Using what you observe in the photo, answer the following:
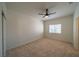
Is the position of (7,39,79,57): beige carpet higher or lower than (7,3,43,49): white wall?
lower

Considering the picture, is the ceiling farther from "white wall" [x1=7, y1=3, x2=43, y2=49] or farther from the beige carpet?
the beige carpet

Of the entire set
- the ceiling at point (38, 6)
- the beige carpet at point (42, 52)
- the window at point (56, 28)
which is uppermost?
the ceiling at point (38, 6)

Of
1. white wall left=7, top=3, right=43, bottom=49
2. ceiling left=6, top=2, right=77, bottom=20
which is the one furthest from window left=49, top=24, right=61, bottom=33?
white wall left=7, top=3, right=43, bottom=49

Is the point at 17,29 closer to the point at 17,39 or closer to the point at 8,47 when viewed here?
the point at 17,39

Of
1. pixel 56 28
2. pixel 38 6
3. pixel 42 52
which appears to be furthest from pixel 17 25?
pixel 56 28

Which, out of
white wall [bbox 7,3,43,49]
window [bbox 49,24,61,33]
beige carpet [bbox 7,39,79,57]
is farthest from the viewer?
window [bbox 49,24,61,33]

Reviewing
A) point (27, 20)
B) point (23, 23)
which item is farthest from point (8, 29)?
point (27, 20)

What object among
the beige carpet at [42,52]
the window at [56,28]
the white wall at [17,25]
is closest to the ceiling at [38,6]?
the white wall at [17,25]

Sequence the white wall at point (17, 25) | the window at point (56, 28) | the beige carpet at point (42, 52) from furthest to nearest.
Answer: the window at point (56, 28), the white wall at point (17, 25), the beige carpet at point (42, 52)

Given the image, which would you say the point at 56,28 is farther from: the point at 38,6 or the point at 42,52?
the point at 42,52

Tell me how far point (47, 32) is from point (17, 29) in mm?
4059

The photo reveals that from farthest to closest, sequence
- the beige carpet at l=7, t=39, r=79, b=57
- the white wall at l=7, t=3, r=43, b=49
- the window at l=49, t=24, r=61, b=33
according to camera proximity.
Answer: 1. the window at l=49, t=24, r=61, b=33
2. the white wall at l=7, t=3, r=43, b=49
3. the beige carpet at l=7, t=39, r=79, b=57

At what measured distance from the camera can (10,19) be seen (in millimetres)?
3107

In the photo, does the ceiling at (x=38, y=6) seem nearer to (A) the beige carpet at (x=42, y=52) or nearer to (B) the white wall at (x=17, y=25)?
(B) the white wall at (x=17, y=25)
